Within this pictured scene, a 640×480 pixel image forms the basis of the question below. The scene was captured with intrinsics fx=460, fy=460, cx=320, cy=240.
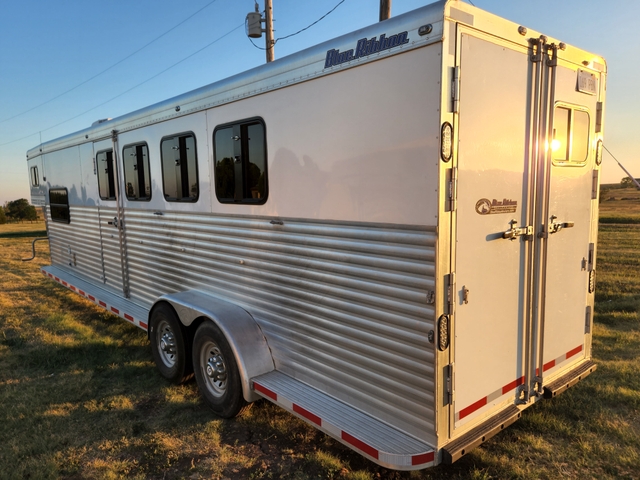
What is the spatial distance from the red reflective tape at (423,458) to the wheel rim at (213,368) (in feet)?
5.95

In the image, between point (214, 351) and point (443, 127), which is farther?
point (214, 351)

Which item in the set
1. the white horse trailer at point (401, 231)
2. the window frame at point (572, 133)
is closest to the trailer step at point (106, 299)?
the white horse trailer at point (401, 231)

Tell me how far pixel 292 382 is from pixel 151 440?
48.9 inches

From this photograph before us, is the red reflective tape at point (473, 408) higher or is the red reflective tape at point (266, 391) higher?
the red reflective tape at point (473, 408)

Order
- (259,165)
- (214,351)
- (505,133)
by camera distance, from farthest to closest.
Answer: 1. (214,351)
2. (259,165)
3. (505,133)

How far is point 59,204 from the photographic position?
8289mm

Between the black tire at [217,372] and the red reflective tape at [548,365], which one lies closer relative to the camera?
the red reflective tape at [548,365]

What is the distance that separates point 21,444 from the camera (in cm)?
362

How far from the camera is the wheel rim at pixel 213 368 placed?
13.0ft

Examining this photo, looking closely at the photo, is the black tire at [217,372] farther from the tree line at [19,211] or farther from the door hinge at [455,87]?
the tree line at [19,211]

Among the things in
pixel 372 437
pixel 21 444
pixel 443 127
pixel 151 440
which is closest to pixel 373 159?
pixel 443 127

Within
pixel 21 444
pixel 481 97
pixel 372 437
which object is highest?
pixel 481 97

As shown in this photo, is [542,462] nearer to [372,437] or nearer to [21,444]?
[372,437]

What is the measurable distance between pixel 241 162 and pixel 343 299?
63.3 inches
